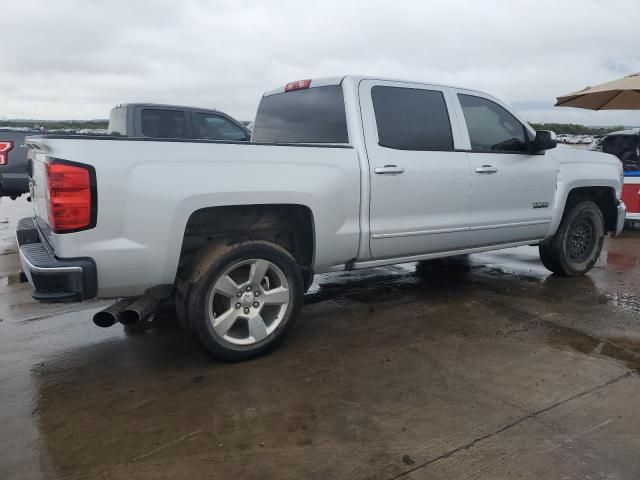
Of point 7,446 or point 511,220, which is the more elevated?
point 511,220

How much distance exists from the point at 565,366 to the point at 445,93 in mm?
2477

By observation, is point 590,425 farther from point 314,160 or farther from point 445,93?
point 445,93

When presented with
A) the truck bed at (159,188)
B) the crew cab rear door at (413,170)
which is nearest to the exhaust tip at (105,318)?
the truck bed at (159,188)

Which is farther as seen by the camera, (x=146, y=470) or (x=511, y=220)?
(x=511, y=220)

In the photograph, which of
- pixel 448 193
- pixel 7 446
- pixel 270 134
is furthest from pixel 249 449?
pixel 270 134

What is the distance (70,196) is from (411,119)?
270 centimetres

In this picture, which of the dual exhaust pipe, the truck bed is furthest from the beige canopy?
the dual exhaust pipe

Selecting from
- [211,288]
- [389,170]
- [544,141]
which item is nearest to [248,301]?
[211,288]

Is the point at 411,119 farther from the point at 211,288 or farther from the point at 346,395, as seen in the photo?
the point at 346,395

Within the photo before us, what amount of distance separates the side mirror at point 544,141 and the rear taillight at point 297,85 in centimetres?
222

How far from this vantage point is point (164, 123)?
8773 millimetres

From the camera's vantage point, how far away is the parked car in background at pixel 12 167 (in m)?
7.67

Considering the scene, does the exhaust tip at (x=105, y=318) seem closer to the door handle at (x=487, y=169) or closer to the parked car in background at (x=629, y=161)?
the door handle at (x=487, y=169)

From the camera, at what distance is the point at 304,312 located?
15.3ft
